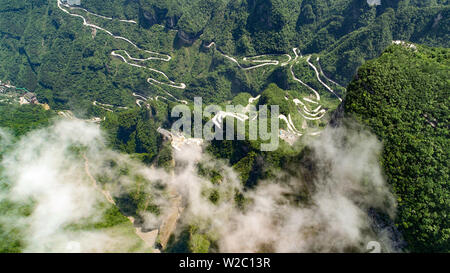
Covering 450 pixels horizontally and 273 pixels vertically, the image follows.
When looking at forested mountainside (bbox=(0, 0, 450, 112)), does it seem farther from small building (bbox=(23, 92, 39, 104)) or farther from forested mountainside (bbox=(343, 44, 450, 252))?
forested mountainside (bbox=(343, 44, 450, 252))

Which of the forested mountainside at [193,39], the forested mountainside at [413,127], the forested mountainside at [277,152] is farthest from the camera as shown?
the forested mountainside at [193,39]

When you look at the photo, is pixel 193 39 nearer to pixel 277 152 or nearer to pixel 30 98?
pixel 30 98

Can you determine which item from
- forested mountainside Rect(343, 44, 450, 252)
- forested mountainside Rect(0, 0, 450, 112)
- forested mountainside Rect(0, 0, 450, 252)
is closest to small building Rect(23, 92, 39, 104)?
forested mountainside Rect(0, 0, 450, 252)

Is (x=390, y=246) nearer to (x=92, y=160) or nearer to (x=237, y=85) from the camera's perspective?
(x=92, y=160)

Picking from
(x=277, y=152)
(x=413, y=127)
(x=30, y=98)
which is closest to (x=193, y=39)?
(x=30, y=98)

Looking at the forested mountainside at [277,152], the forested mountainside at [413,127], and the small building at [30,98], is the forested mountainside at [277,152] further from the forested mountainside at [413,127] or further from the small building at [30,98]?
the small building at [30,98]

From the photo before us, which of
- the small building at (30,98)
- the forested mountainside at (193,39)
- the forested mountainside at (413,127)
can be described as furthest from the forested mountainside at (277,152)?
the small building at (30,98)
